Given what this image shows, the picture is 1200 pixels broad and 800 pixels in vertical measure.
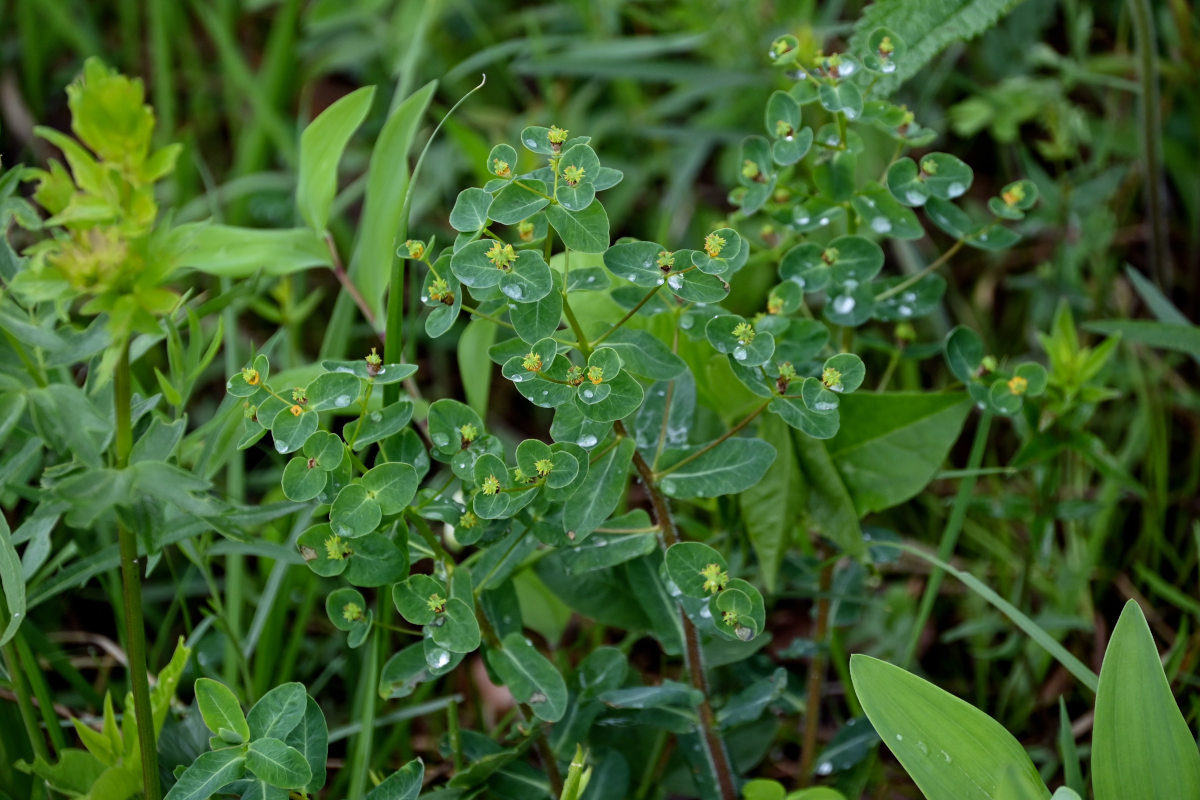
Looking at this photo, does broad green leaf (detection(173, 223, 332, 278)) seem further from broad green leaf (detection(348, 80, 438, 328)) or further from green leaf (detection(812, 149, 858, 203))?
green leaf (detection(812, 149, 858, 203))

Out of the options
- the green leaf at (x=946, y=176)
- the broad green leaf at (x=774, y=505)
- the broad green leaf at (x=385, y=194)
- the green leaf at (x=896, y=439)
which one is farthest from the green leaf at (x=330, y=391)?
the green leaf at (x=946, y=176)

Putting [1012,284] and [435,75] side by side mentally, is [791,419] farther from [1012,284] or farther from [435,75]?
[435,75]

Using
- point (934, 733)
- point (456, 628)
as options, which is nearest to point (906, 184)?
point (934, 733)

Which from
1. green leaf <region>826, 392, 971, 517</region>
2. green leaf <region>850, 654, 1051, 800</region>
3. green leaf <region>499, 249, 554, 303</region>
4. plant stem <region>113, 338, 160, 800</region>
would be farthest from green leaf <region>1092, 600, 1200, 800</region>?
plant stem <region>113, 338, 160, 800</region>

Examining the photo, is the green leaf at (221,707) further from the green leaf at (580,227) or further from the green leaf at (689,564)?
the green leaf at (580,227)

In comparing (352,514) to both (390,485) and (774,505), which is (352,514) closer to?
(390,485)

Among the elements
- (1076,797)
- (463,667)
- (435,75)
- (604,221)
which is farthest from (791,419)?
(435,75)
